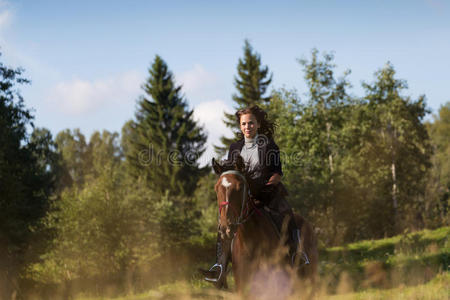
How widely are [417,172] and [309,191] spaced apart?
1389 cm

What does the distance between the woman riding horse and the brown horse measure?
0.16 m

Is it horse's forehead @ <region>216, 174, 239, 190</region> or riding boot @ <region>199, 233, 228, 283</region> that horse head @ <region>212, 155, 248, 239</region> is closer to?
horse's forehead @ <region>216, 174, 239, 190</region>

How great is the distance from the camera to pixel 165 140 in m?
52.4

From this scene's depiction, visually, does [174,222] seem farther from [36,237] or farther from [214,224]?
[36,237]

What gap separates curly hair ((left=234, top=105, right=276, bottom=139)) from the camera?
670 cm

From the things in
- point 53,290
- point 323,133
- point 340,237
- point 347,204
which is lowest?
point 53,290

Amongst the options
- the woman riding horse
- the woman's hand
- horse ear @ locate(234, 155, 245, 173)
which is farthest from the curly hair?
horse ear @ locate(234, 155, 245, 173)

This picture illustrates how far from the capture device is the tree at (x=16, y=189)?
1872 cm

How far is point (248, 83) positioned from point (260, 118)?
148 feet

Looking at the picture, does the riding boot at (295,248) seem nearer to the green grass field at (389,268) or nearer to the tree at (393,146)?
the green grass field at (389,268)

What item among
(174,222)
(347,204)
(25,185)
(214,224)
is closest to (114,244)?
(174,222)

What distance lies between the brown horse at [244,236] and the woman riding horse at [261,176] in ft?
0.52

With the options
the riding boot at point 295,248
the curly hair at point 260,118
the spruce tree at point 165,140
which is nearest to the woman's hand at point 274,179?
the riding boot at point 295,248

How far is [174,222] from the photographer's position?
32.2 metres
